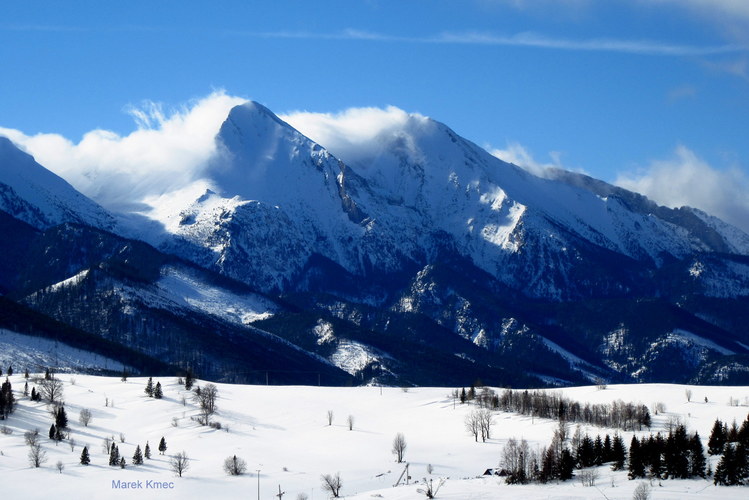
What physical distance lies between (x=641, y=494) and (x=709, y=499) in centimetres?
1091

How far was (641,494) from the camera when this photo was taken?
200 m

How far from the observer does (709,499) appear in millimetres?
199750
